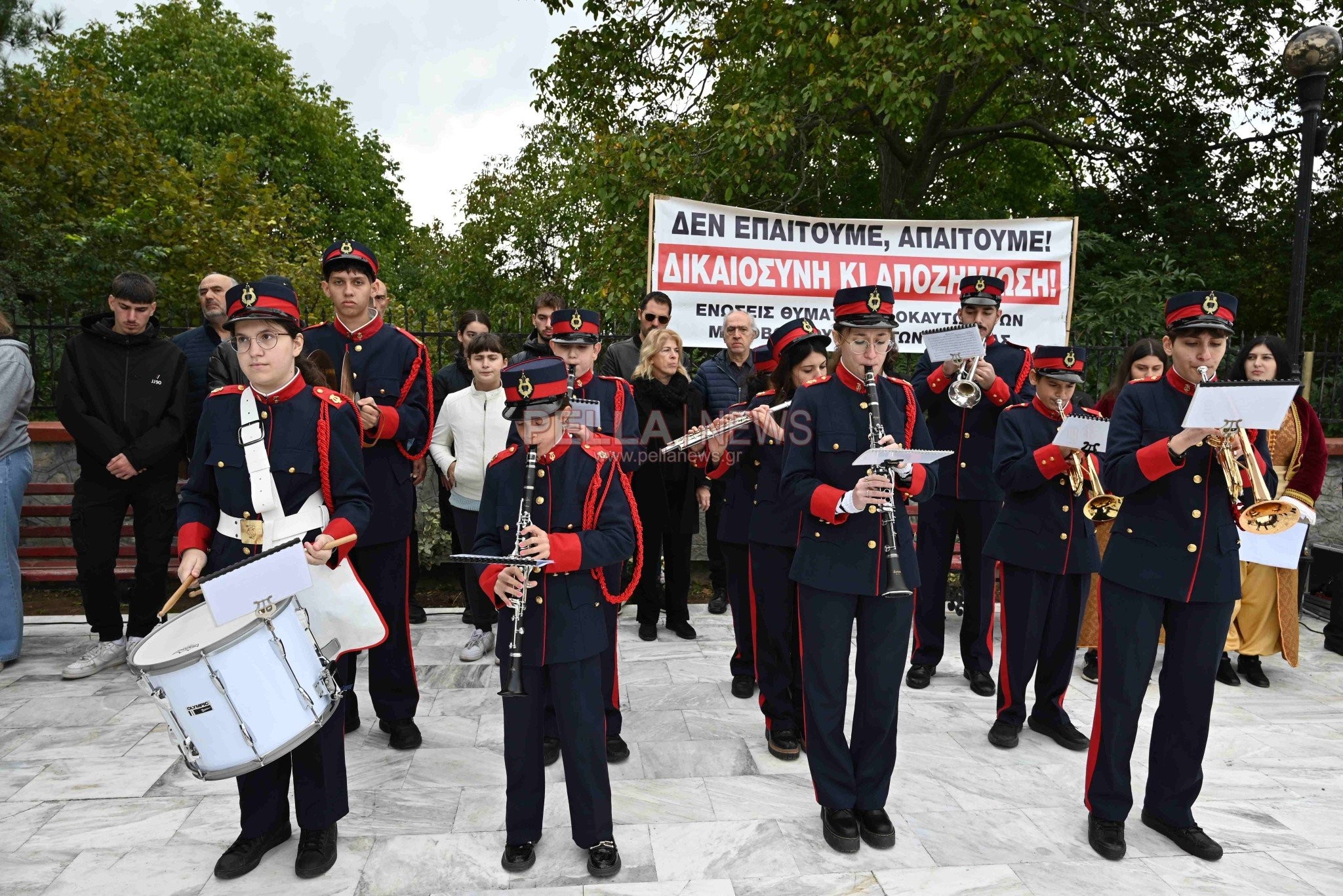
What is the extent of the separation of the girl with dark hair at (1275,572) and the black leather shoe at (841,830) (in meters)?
3.59

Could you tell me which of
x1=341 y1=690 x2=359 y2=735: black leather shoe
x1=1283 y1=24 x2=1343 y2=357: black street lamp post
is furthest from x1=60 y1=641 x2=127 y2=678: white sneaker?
x1=1283 y1=24 x2=1343 y2=357: black street lamp post

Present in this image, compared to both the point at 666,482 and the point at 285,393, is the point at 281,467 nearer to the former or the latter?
the point at 285,393

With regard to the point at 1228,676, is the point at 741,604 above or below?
above

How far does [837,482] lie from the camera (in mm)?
4004

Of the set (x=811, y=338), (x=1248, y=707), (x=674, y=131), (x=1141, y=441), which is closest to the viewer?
(x=1141, y=441)

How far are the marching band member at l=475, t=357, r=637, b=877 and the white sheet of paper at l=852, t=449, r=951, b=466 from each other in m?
1.00

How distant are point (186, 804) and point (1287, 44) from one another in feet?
30.8

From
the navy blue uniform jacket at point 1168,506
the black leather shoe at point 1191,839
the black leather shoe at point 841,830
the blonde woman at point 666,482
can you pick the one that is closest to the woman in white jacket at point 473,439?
the blonde woman at point 666,482

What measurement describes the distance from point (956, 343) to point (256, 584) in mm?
3916

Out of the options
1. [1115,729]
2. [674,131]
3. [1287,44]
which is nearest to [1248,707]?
[1115,729]

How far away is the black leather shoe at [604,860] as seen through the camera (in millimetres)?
3668

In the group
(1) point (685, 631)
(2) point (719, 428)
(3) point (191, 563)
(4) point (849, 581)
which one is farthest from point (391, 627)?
(1) point (685, 631)

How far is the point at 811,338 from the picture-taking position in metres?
4.92

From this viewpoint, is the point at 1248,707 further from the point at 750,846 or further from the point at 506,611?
the point at 506,611
